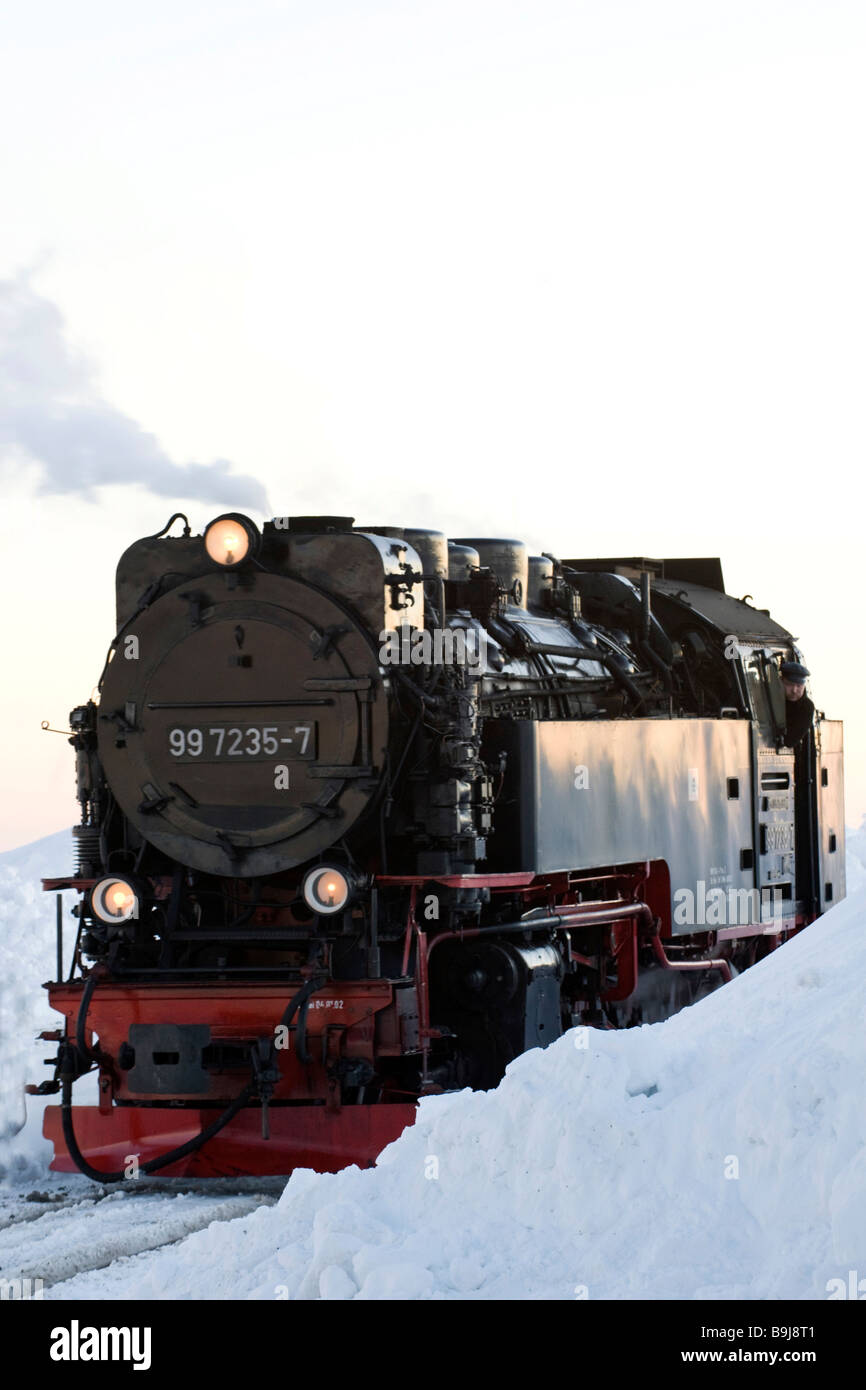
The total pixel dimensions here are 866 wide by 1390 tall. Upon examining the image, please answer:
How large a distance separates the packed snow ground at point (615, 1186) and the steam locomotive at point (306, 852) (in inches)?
79.7

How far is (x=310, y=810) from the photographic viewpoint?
9.49 m

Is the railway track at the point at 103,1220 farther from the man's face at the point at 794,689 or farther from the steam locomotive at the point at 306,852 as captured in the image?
the man's face at the point at 794,689

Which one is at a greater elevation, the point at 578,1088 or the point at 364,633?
the point at 364,633

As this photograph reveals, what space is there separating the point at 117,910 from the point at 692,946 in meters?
4.67

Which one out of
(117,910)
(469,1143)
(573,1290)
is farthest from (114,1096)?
(573,1290)

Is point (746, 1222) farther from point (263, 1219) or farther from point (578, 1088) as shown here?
point (263, 1219)

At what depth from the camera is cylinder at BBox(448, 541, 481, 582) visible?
11398 millimetres

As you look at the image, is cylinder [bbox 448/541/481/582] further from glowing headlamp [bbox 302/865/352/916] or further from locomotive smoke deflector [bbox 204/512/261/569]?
glowing headlamp [bbox 302/865/352/916]

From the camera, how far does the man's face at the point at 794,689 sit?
14445 mm

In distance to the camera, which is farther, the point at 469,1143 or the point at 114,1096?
the point at 114,1096

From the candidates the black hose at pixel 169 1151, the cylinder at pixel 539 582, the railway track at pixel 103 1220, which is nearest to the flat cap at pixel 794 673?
the cylinder at pixel 539 582

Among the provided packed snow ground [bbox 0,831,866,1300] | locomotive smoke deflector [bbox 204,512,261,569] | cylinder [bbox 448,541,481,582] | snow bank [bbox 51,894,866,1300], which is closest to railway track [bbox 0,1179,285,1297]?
packed snow ground [bbox 0,831,866,1300]

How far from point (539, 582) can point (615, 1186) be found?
23.4 feet

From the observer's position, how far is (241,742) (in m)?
9.70
